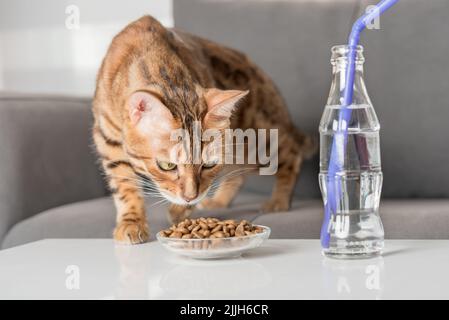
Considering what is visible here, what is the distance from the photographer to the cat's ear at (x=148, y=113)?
3.84 ft

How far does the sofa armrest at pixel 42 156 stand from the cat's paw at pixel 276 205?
1.97 feet

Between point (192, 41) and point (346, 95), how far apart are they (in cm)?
90

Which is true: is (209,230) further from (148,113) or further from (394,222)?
(394,222)

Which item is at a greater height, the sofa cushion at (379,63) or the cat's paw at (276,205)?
the sofa cushion at (379,63)

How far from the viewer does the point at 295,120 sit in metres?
2.10

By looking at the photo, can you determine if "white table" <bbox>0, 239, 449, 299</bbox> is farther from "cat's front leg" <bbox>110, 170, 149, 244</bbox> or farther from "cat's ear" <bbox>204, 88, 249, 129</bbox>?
"cat's ear" <bbox>204, 88, 249, 129</bbox>

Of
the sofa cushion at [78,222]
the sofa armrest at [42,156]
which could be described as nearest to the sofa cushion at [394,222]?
the sofa cushion at [78,222]

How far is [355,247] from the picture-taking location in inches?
39.6

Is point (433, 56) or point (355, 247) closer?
point (355, 247)

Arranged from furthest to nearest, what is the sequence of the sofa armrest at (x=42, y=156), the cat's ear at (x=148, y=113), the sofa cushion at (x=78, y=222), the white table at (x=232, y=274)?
the sofa armrest at (x=42, y=156) → the sofa cushion at (x=78, y=222) → the cat's ear at (x=148, y=113) → the white table at (x=232, y=274)

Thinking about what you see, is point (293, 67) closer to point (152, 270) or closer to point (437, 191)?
point (437, 191)

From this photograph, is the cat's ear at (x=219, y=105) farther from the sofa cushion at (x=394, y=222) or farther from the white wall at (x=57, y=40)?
the white wall at (x=57, y=40)
